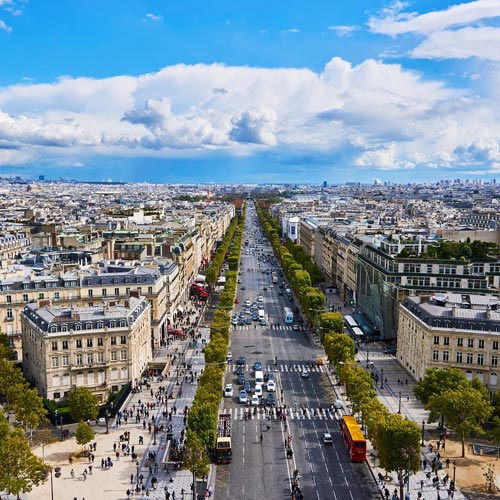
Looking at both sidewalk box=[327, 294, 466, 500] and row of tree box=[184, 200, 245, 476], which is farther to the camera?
sidewalk box=[327, 294, 466, 500]

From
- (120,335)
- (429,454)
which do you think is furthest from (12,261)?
(429,454)

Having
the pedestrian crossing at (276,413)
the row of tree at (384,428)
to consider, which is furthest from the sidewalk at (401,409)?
the pedestrian crossing at (276,413)

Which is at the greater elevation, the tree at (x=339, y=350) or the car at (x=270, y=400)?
the tree at (x=339, y=350)

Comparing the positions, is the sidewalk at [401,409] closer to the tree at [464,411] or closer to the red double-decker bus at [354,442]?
the red double-decker bus at [354,442]

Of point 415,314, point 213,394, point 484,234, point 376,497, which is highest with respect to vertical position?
point 484,234

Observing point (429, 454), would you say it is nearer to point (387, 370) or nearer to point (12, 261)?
point (387, 370)

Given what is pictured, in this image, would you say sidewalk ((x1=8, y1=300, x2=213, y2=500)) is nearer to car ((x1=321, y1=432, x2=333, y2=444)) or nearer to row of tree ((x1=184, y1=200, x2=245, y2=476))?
row of tree ((x1=184, y1=200, x2=245, y2=476))

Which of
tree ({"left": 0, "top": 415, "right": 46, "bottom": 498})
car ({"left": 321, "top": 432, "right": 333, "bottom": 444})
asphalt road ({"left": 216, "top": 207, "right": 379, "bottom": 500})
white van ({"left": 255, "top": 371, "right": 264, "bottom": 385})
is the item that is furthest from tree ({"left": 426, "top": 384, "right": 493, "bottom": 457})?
tree ({"left": 0, "top": 415, "right": 46, "bottom": 498})

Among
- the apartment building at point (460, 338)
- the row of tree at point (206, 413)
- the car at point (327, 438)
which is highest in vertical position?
the apartment building at point (460, 338)
